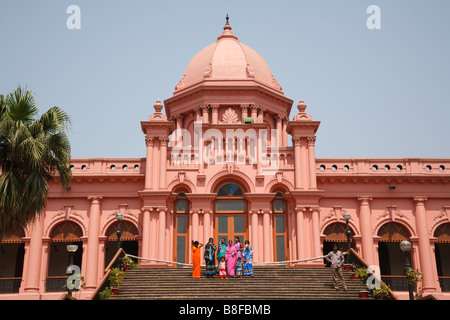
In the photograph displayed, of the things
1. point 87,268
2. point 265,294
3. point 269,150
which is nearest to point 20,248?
point 87,268

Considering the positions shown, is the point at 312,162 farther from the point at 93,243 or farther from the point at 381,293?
the point at 93,243

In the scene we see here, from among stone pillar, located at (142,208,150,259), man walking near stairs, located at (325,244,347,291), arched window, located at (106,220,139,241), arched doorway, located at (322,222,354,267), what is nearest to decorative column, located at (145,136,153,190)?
stone pillar, located at (142,208,150,259)

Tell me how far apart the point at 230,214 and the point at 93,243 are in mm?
7358

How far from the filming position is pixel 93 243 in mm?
28531

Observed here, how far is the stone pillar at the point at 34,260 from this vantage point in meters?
27.6

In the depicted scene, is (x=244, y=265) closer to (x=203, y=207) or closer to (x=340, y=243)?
(x=203, y=207)

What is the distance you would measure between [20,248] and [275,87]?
1901 centimetres

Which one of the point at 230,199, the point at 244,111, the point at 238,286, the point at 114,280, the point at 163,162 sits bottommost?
the point at 238,286

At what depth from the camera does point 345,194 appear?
96.2 feet

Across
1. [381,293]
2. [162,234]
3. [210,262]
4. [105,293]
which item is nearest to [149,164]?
[162,234]

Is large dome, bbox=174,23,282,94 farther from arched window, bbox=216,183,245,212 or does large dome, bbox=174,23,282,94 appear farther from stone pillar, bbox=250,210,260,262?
→ stone pillar, bbox=250,210,260,262

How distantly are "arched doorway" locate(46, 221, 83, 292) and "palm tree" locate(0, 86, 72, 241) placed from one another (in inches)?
397

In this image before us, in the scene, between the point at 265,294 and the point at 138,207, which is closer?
the point at 265,294

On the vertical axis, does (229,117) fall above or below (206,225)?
above
